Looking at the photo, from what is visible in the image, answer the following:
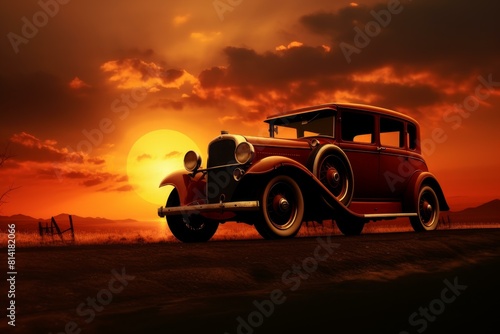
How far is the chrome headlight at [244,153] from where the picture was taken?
711 centimetres

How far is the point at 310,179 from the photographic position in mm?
7344

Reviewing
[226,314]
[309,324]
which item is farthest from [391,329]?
[226,314]

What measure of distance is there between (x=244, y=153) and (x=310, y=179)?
962 mm

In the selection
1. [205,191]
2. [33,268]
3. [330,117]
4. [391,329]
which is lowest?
[391,329]

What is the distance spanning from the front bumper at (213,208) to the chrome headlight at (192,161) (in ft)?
2.27

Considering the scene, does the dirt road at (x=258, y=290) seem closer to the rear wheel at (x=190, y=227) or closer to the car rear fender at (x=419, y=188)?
the rear wheel at (x=190, y=227)

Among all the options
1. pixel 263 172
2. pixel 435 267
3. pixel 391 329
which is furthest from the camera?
pixel 263 172

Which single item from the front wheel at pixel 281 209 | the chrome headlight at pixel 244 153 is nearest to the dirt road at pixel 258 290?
the front wheel at pixel 281 209

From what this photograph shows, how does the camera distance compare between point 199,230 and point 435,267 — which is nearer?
point 435,267

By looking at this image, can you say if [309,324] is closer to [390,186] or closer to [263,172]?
[263,172]

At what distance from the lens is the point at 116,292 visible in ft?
13.4

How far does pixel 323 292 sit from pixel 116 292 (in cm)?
158

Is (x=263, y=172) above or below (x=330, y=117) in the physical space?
below

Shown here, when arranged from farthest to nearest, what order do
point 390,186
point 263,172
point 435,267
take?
point 390,186 < point 263,172 < point 435,267
